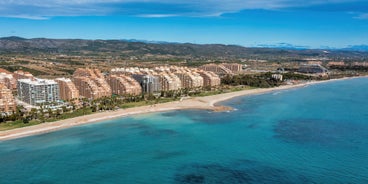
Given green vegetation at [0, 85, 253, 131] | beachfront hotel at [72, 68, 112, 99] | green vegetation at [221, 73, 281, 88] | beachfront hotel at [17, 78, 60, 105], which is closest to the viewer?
green vegetation at [0, 85, 253, 131]

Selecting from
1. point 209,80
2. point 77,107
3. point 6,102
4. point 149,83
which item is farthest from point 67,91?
point 209,80

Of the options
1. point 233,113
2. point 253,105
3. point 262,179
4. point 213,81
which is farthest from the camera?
point 213,81

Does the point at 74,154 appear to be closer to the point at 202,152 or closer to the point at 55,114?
the point at 202,152

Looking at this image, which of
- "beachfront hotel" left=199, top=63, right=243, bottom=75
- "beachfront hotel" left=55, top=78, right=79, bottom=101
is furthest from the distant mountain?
"beachfront hotel" left=55, top=78, right=79, bottom=101

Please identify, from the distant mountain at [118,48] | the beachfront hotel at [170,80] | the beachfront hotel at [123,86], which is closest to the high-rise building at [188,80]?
the beachfront hotel at [170,80]

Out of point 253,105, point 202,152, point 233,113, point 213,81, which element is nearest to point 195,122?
point 233,113

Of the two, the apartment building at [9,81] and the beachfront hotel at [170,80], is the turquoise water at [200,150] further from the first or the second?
the apartment building at [9,81]

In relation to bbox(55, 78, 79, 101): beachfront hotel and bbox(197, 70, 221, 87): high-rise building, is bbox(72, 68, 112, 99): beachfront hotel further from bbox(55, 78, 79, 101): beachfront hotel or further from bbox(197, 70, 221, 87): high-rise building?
bbox(197, 70, 221, 87): high-rise building
